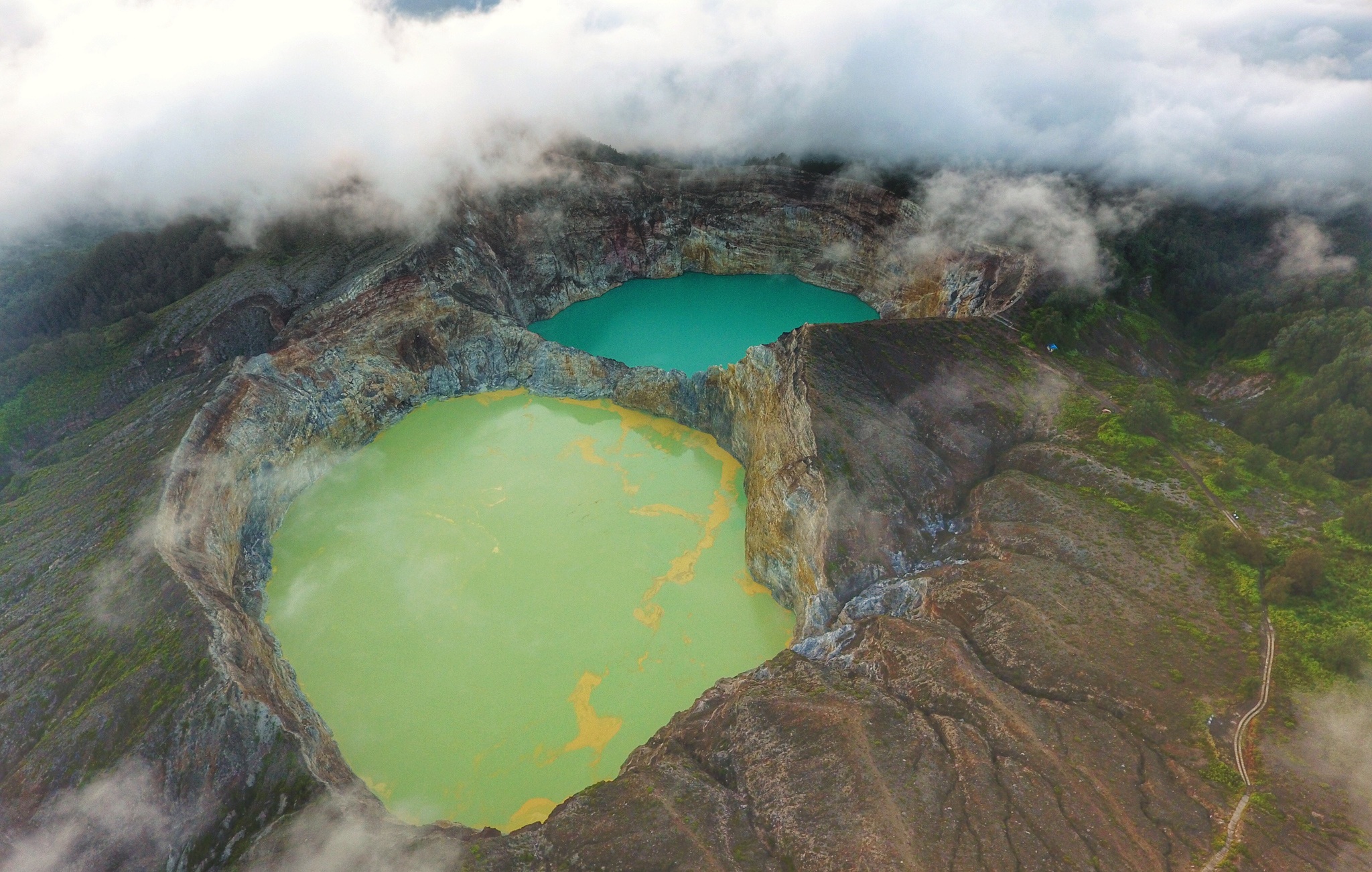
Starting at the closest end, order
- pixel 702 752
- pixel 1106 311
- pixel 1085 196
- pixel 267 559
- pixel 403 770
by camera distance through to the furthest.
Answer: pixel 702 752, pixel 403 770, pixel 267 559, pixel 1106 311, pixel 1085 196

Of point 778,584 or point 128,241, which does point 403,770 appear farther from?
point 128,241

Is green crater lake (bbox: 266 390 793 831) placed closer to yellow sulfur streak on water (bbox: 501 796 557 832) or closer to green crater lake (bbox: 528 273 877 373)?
yellow sulfur streak on water (bbox: 501 796 557 832)

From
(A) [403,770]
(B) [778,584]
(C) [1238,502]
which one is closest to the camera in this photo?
(A) [403,770]

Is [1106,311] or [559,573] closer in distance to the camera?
[559,573]

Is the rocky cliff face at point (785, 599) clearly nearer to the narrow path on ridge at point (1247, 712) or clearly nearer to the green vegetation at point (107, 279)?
the narrow path on ridge at point (1247, 712)

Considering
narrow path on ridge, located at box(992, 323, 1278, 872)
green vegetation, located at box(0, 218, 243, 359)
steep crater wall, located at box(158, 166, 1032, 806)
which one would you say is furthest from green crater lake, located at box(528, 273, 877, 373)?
narrow path on ridge, located at box(992, 323, 1278, 872)

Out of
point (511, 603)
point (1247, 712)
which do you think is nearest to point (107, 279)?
point (511, 603)

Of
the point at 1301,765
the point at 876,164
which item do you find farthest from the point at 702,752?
the point at 876,164
